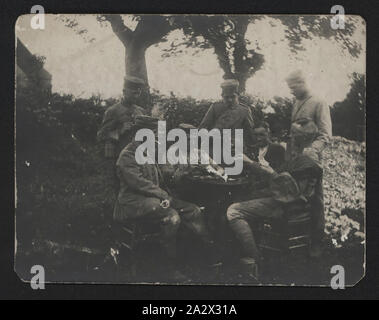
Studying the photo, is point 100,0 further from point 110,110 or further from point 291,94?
point 291,94

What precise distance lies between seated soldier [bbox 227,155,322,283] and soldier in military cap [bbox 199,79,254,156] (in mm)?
326

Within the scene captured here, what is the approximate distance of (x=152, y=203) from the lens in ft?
11.8

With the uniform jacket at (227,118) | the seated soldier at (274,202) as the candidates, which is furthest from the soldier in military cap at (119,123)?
the seated soldier at (274,202)

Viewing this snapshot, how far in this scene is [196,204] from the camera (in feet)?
11.7

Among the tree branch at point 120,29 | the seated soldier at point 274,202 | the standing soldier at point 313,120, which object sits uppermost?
the tree branch at point 120,29

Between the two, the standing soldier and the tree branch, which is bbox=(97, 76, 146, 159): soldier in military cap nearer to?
the tree branch

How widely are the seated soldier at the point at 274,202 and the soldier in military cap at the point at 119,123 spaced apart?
2.73ft

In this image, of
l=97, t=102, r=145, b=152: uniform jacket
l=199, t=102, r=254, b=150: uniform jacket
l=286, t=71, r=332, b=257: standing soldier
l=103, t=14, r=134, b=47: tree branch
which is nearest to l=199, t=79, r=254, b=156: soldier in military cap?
l=199, t=102, r=254, b=150: uniform jacket

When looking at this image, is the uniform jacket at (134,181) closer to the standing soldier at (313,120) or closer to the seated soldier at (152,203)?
the seated soldier at (152,203)

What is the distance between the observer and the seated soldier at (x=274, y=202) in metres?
3.57

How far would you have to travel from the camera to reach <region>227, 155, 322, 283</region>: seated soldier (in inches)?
140
